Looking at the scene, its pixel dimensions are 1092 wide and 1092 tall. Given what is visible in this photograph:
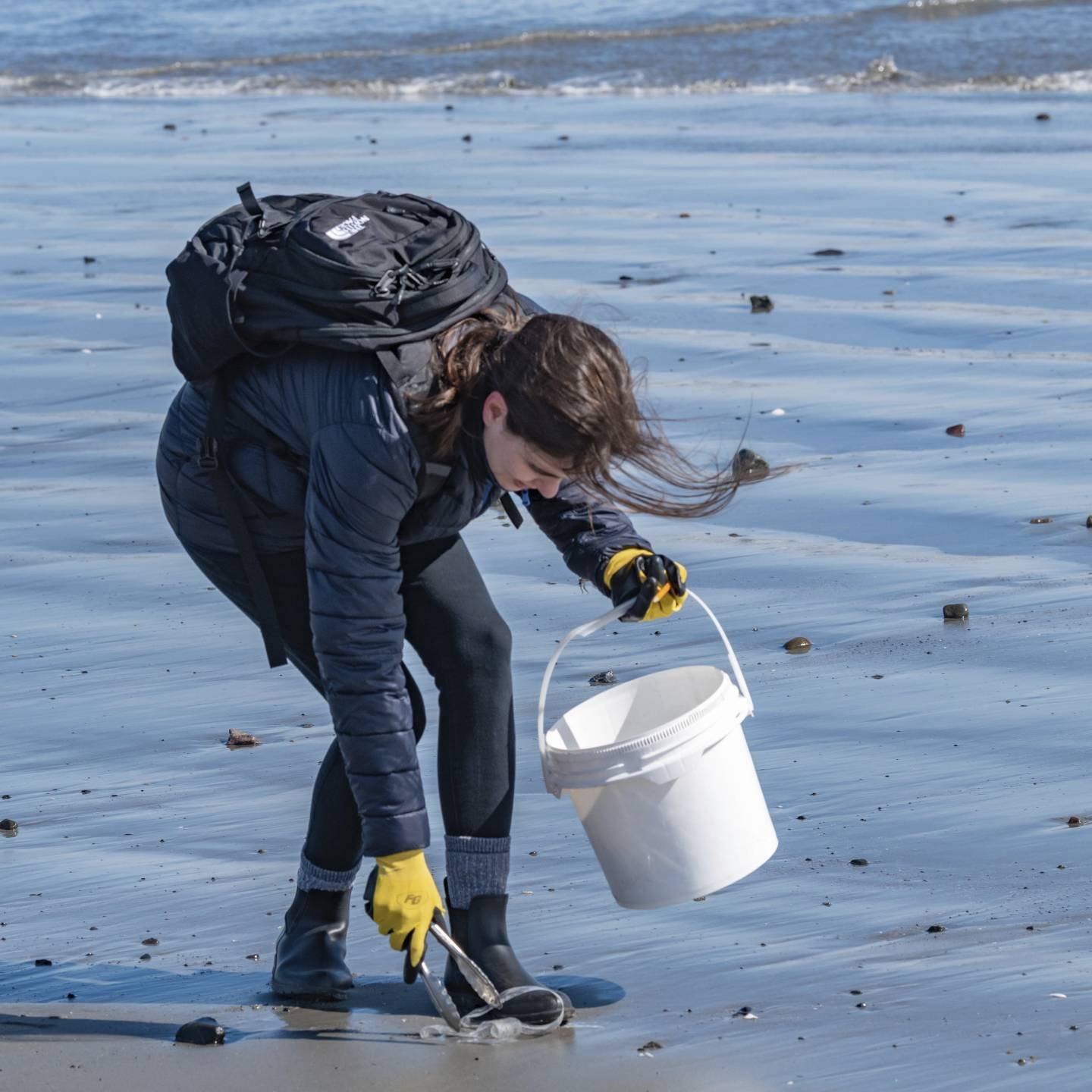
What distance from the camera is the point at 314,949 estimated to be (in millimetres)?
3020

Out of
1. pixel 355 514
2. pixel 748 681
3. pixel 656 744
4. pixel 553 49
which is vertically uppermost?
pixel 355 514

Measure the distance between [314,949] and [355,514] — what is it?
0.86m

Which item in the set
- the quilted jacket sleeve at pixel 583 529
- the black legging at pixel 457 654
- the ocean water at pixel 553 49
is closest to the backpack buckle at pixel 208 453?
the black legging at pixel 457 654

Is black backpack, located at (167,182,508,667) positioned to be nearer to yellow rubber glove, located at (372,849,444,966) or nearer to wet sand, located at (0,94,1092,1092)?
yellow rubber glove, located at (372,849,444,966)

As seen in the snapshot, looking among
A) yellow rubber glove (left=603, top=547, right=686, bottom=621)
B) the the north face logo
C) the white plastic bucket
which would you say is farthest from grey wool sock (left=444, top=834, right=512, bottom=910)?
the the north face logo

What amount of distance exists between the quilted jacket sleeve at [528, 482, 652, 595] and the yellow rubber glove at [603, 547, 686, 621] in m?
0.03

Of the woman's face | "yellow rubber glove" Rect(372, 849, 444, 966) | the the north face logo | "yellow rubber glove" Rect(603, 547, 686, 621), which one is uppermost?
the the north face logo

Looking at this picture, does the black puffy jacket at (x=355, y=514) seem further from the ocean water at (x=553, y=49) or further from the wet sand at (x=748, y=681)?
the ocean water at (x=553, y=49)

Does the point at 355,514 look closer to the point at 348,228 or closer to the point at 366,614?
the point at 366,614

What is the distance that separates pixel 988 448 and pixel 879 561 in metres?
0.99

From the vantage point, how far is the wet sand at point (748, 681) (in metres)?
2.80

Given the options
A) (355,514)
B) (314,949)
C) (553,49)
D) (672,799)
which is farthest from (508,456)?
(553,49)

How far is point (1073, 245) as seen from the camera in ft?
27.2

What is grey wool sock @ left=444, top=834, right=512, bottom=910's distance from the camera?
116 inches
